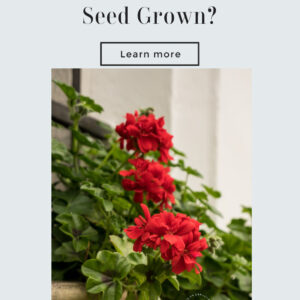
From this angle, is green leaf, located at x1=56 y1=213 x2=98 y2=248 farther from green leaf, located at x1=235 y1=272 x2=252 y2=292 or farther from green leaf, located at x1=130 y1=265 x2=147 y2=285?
green leaf, located at x1=235 y1=272 x2=252 y2=292

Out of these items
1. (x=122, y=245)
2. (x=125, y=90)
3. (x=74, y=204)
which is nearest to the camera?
(x=122, y=245)

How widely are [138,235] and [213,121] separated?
142 cm

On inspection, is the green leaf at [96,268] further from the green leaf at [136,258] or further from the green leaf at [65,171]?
the green leaf at [65,171]

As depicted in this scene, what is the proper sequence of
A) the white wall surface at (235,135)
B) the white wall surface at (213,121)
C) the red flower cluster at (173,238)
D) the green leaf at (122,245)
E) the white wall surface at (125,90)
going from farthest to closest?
the white wall surface at (235,135) < the white wall surface at (213,121) < the white wall surface at (125,90) < the green leaf at (122,245) < the red flower cluster at (173,238)

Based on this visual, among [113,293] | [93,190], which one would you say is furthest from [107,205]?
[113,293]

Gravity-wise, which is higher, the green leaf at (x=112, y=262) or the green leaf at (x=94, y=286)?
the green leaf at (x=112, y=262)

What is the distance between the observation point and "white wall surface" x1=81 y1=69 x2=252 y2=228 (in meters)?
1.66

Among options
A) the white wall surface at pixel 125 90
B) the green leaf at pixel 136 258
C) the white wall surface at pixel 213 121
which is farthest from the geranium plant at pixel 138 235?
the white wall surface at pixel 213 121

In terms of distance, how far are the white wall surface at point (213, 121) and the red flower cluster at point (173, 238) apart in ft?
3.58

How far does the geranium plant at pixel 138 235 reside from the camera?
50 cm

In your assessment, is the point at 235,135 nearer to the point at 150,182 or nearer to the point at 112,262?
the point at 150,182

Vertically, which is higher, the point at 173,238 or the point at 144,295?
the point at 173,238

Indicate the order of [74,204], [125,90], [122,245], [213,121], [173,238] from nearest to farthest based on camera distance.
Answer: [173,238], [122,245], [74,204], [125,90], [213,121]

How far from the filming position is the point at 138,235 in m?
0.50
